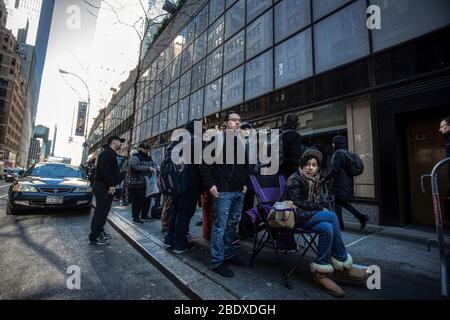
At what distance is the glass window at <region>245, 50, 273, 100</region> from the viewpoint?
381 inches

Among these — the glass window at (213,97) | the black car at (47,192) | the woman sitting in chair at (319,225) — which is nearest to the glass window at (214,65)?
the glass window at (213,97)

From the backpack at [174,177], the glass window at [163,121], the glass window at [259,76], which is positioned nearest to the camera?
the backpack at [174,177]

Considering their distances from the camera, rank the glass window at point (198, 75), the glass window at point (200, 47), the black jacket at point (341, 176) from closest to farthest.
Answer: the black jacket at point (341, 176), the glass window at point (198, 75), the glass window at point (200, 47)

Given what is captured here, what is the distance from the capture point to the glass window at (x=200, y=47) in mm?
14941

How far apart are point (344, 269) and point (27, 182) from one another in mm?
7409

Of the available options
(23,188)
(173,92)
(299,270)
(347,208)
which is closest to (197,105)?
(173,92)

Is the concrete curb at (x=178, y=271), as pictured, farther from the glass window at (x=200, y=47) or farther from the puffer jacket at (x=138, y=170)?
the glass window at (x=200, y=47)

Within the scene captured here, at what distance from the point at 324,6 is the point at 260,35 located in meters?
3.14

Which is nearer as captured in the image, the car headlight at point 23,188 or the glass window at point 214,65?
the car headlight at point 23,188

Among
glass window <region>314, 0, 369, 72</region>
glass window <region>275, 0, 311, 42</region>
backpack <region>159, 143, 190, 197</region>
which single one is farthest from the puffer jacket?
glass window <region>275, 0, 311, 42</region>

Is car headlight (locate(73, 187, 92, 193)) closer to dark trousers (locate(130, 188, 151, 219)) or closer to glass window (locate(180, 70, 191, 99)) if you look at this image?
dark trousers (locate(130, 188, 151, 219))

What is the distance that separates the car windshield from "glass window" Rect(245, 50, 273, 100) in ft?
23.8

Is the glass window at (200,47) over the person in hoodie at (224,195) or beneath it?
over

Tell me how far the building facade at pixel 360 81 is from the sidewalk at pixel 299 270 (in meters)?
1.62
